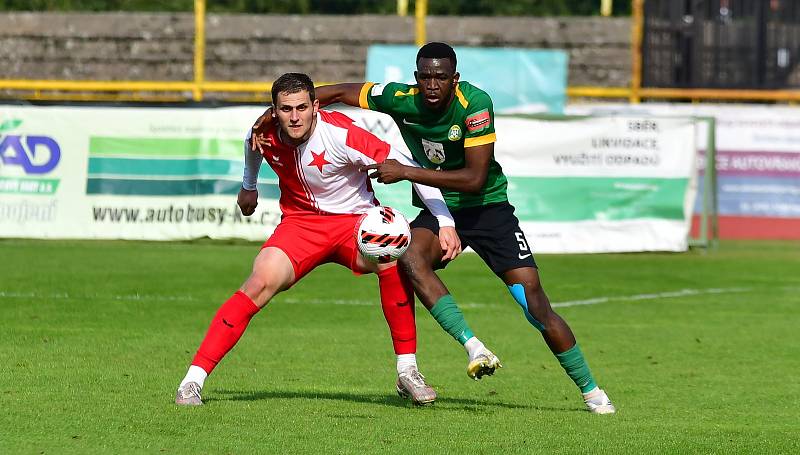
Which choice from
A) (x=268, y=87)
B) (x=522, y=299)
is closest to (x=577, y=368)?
(x=522, y=299)

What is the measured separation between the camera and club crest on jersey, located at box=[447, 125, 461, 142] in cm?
809

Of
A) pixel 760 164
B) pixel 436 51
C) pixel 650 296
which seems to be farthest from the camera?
pixel 760 164

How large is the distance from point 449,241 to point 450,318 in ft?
1.37

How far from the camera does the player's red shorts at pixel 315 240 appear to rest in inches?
316

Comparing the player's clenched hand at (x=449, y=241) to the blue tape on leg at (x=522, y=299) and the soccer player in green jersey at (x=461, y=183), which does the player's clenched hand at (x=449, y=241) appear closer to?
the soccer player in green jersey at (x=461, y=183)

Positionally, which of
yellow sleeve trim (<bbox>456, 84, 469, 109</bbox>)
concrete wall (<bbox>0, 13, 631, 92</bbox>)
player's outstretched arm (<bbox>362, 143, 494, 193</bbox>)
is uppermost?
concrete wall (<bbox>0, 13, 631, 92</bbox>)

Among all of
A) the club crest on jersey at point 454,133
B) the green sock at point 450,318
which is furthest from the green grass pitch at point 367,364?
the club crest on jersey at point 454,133

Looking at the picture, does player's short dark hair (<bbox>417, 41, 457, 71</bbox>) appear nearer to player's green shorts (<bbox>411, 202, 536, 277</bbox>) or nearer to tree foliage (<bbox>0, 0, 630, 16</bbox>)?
player's green shorts (<bbox>411, 202, 536, 277</bbox>)

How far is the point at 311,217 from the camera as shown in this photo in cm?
818

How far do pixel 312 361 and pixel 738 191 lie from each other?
1346 cm

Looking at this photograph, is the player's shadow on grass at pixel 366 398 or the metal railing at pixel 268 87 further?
the metal railing at pixel 268 87

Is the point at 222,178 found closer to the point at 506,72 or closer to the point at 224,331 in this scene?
the point at 506,72

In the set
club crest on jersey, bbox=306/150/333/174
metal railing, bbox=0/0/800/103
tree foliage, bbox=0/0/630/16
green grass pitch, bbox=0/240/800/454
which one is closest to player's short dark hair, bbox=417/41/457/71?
club crest on jersey, bbox=306/150/333/174

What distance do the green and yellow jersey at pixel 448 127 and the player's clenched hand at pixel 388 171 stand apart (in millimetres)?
476
